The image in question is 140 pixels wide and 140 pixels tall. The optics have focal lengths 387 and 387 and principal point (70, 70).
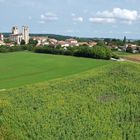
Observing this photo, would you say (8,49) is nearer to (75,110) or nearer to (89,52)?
(89,52)

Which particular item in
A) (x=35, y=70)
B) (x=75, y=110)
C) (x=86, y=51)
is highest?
(x=75, y=110)

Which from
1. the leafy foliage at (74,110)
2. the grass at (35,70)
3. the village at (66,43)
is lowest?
the village at (66,43)

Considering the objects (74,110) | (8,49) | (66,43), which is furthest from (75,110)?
(66,43)

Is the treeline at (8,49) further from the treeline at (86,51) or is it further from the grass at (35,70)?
the grass at (35,70)

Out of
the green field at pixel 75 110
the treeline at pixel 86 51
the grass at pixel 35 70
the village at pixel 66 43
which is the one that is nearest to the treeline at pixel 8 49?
the treeline at pixel 86 51

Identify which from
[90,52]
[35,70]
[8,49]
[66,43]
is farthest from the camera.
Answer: [66,43]

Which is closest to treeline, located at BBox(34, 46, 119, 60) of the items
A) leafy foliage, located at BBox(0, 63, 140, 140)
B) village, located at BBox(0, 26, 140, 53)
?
village, located at BBox(0, 26, 140, 53)

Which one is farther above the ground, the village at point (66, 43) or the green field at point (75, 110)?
the green field at point (75, 110)

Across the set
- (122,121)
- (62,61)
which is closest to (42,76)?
(62,61)
